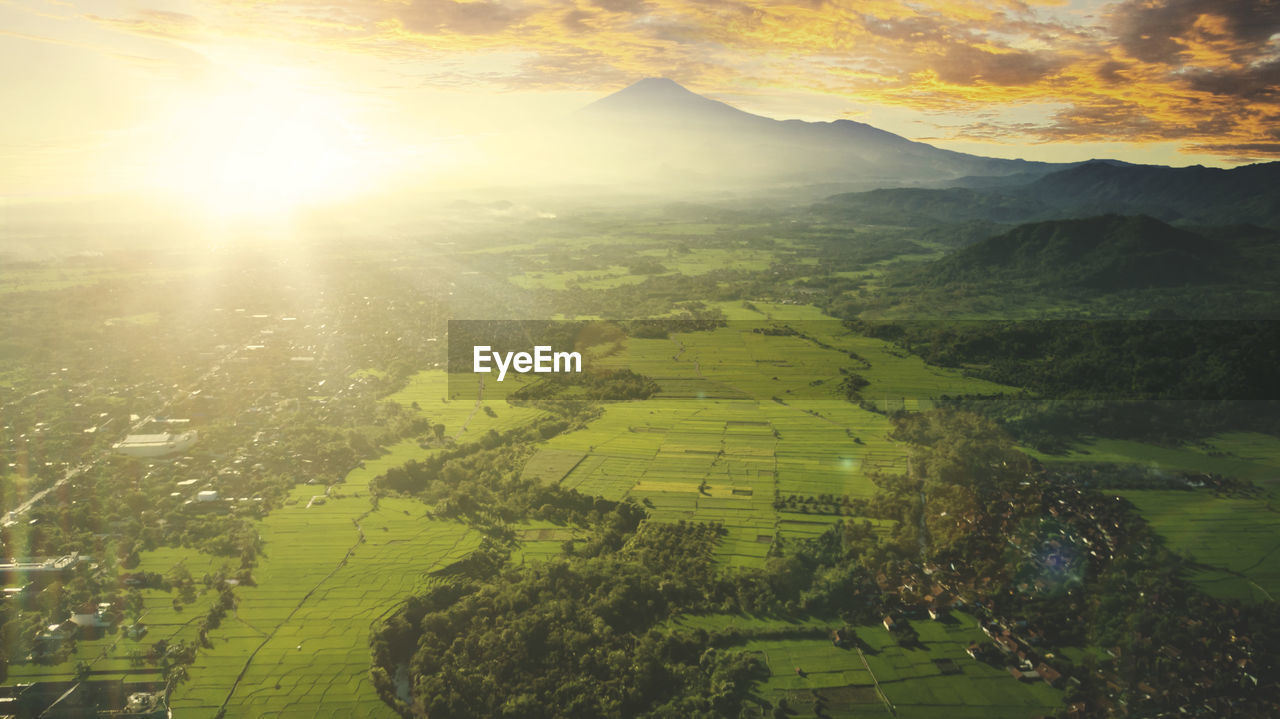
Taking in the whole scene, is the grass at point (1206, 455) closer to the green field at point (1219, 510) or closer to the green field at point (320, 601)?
the green field at point (1219, 510)

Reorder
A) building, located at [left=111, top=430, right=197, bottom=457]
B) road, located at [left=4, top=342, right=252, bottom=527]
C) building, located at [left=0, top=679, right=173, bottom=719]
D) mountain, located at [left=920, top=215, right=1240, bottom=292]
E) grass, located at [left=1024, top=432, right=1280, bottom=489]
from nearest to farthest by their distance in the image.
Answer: building, located at [left=0, top=679, right=173, bottom=719] → road, located at [left=4, top=342, right=252, bottom=527] → grass, located at [left=1024, top=432, right=1280, bottom=489] → building, located at [left=111, top=430, right=197, bottom=457] → mountain, located at [left=920, top=215, right=1240, bottom=292]

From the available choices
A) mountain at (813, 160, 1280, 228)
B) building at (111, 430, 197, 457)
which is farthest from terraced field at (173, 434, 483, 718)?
mountain at (813, 160, 1280, 228)

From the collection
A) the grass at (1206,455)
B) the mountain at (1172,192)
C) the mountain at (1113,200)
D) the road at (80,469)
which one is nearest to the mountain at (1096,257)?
the grass at (1206,455)

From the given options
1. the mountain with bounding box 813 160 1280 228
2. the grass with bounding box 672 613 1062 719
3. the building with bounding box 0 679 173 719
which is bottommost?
the building with bounding box 0 679 173 719

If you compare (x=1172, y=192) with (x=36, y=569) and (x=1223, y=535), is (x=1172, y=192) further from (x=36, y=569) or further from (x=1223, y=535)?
(x=36, y=569)

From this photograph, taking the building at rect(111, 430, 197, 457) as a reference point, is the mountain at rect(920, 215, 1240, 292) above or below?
above

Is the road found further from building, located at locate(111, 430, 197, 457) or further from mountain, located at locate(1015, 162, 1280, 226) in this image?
mountain, located at locate(1015, 162, 1280, 226)

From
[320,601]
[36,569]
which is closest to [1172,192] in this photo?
[320,601]
